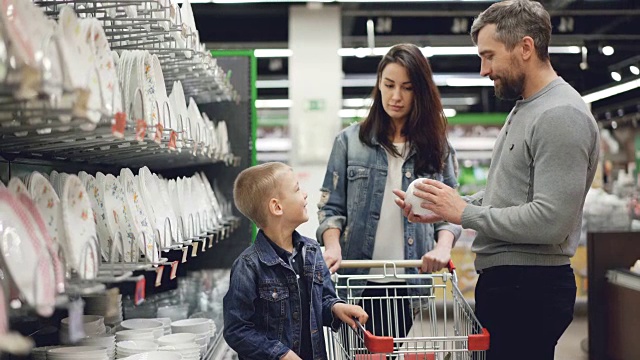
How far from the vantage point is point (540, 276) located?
85.8 inches

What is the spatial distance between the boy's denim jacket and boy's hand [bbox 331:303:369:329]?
6 cm

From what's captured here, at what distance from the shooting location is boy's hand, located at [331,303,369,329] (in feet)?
7.27

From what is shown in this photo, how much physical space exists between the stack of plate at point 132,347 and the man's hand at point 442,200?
1081 millimetres

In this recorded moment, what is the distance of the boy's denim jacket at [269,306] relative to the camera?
7.16 feet

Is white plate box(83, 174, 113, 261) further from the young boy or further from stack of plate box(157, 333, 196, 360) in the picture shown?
stack of plate box(157, 333, 196, 360)

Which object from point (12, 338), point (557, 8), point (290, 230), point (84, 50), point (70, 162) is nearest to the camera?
point (12, 338)

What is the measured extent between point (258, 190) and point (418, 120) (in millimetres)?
825

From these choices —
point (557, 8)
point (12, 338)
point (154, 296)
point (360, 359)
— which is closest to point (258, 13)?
point (557, 8)

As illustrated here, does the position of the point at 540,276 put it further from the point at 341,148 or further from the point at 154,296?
the point at 154,296

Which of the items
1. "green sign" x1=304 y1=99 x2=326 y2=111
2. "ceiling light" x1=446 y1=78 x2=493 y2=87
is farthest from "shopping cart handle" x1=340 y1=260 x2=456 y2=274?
"ceiling light" x1=446 y1=78 x2=493 y2=87

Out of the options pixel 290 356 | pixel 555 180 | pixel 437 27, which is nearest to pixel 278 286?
pixel 290 356

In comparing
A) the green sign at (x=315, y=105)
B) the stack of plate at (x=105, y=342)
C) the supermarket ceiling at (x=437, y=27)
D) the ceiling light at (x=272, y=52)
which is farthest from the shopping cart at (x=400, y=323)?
the ceiling light at (x=272, y=52)

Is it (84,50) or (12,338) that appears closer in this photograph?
(12,338)

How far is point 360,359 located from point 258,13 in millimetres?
8141
